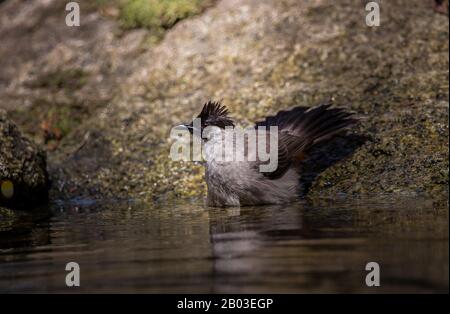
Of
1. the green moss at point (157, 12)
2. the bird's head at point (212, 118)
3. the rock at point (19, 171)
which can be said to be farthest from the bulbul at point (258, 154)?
the green moss at point (157, 12)

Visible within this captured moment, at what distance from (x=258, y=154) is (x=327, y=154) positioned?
110 cm

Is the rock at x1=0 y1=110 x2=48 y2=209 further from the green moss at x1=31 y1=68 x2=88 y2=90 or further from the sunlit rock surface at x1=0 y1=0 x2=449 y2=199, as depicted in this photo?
the green moss at x1=31 y1=68 x2=88 y2=90

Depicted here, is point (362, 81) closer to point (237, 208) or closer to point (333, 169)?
point (333, 169)

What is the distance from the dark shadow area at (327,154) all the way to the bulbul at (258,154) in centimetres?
16

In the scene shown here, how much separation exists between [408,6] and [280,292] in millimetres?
7359

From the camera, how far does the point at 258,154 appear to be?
708 cm

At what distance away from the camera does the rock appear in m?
8.11

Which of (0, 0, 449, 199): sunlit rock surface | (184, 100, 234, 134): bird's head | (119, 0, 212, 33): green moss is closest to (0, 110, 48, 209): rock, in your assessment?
(0, 0, 449, 199): sunlit rock surface

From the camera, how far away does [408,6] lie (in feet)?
32.5

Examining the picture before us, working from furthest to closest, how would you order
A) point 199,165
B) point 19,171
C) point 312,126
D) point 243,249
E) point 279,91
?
point 279,91 → point 199,165 → point 19,171 → point 312,126 → point 243,249

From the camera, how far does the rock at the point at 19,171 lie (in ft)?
26.6

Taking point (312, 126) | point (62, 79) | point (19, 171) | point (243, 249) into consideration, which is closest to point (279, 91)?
point (312, 126)

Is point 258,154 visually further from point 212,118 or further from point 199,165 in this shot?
point 199,165

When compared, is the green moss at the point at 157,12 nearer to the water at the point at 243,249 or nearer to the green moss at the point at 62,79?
the green moss at the point at 62,79
